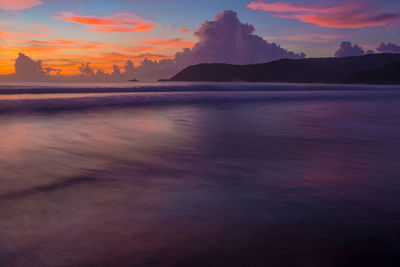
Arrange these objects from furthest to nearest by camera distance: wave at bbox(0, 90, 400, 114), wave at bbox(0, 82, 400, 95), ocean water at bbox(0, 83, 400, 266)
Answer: wave at bbox(0, 82, 400, 95) < wave at bbox(0, 90, 400, 114) < ocean water at bbox(0, 83, 400, 266)

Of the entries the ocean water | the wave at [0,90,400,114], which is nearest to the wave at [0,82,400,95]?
the wave at [0,90,400,114]

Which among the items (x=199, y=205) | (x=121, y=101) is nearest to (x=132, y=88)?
(x=121, y=101)

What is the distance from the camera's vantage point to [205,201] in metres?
4.16

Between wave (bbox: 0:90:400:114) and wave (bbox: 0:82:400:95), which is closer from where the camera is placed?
wave (bbox: 0:90:400:114)

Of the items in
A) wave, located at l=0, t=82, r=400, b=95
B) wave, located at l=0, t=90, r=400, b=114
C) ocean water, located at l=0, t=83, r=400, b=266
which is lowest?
ocean water, located at l=0, t=83, r=400, b=266

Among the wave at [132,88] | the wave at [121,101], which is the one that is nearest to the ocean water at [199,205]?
the wave at [121,101]

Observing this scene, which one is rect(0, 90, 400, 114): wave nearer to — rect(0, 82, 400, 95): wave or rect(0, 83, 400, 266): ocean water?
rect(0, 82, 400, 95): wave

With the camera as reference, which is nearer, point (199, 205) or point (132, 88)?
point (199, 205)

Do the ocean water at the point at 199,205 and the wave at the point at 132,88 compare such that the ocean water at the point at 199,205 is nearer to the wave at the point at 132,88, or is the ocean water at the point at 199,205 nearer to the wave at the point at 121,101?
the wave at the point at 121,101

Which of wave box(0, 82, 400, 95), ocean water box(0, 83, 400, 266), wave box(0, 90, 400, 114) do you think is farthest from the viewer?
wave box(0, 82, 400, 95)

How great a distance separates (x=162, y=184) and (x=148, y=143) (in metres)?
3.88

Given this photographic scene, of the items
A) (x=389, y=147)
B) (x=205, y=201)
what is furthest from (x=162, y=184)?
(x=389, y=147)

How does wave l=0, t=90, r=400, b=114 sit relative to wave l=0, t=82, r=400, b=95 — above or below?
below

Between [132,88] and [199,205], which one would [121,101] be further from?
[132,88]
